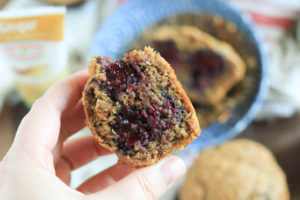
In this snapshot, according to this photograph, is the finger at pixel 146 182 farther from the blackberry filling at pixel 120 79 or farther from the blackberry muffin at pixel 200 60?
the blackberry muffin at pixel 200 60

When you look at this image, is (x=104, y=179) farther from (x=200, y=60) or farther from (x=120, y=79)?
(x=200, y=60)

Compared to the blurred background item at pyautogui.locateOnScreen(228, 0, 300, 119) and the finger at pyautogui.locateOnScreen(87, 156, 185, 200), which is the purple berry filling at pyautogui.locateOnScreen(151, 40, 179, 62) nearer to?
the blurred background item at pyautogui.locateOnScreen(228, 0, 300, 119)

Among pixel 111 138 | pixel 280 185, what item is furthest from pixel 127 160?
pixel 280 185

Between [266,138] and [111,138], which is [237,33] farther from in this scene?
[111,138]

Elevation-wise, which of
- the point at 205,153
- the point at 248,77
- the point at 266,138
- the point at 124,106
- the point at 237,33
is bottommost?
the point at 266,138

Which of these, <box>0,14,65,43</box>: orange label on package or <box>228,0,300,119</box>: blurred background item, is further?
<box>228,0,300,119</box>: blurred background item

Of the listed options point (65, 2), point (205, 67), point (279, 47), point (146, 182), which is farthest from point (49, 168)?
point (279, 47)

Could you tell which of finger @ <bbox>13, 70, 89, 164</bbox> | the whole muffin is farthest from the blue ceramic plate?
finger @ <bbox>13, 70, 89, 164</bbox>
